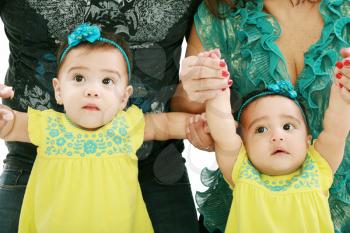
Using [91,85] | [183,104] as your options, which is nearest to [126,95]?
[91,85]

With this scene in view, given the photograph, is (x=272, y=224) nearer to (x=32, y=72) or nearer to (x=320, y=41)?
(x=320, y=41)

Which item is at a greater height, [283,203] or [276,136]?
[276,136]

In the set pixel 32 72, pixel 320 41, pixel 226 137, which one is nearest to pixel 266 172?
pixel 226 137

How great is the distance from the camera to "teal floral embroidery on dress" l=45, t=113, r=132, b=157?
4.75 ft

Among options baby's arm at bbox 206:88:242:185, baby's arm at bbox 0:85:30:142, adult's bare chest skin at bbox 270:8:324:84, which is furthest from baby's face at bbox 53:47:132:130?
adult's bare chest skin at bbox 270:8:324:84

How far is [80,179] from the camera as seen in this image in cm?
142

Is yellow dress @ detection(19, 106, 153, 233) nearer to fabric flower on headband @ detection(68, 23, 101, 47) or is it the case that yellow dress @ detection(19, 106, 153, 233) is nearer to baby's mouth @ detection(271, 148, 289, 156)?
fabric flower on headband @ detection(68, 23, 101, 47)

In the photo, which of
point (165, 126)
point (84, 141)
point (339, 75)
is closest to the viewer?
point (339, 75)

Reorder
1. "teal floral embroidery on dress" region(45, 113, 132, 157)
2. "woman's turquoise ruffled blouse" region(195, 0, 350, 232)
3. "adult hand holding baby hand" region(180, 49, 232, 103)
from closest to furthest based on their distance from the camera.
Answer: "adult hand holding baby hand" region(180, 49, 232, 103) → "teal floral embroidery on dress" region(45, 113, 132, 157) → "woman's turquoise ruffled blouse" region(195, 0, 350, 232)

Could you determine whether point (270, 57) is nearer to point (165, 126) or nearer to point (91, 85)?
point (165, 126)

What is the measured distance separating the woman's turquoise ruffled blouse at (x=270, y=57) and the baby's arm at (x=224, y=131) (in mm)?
197

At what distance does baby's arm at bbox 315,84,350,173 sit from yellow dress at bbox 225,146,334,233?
0.03 m

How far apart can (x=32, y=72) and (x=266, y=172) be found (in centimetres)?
71

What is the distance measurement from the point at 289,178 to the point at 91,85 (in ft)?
1.72
